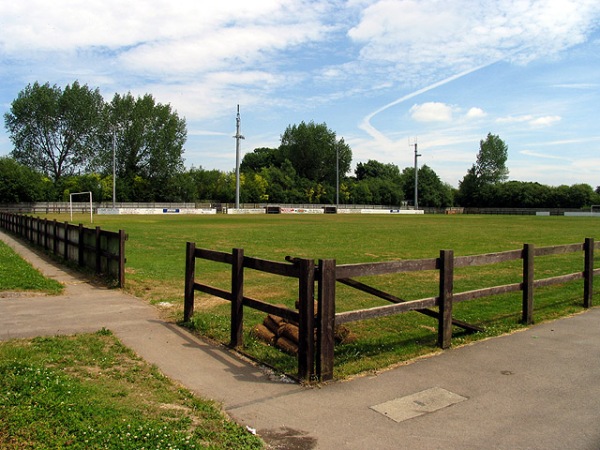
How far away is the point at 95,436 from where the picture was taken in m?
3.67

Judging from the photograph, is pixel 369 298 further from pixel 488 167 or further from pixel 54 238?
pixel 488 167

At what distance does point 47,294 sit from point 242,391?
6869 millimetres

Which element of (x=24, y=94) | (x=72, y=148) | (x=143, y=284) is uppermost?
(x=24, y=94)

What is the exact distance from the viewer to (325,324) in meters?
5.20

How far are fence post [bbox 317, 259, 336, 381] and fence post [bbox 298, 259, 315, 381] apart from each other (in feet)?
0.26

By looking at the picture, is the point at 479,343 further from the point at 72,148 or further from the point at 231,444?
the point at 72,148

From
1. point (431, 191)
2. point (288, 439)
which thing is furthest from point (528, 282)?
point (431, 191)

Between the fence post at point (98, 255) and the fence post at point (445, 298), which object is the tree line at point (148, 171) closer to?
the fence post at point (98, 255)

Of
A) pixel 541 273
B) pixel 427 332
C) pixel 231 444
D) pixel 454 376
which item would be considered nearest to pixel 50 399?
pixel 231 444

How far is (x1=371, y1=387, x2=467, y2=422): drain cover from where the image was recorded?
438 centimetres

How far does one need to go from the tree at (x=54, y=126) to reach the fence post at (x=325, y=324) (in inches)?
3946

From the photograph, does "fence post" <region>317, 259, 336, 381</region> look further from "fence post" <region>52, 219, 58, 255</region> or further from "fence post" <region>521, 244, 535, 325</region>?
"fence post" <region>52, 219, 58, 255</region>

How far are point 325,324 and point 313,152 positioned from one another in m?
133

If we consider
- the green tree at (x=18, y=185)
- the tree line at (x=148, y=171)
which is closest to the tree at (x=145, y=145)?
the tree line at (x=148, y=171)
